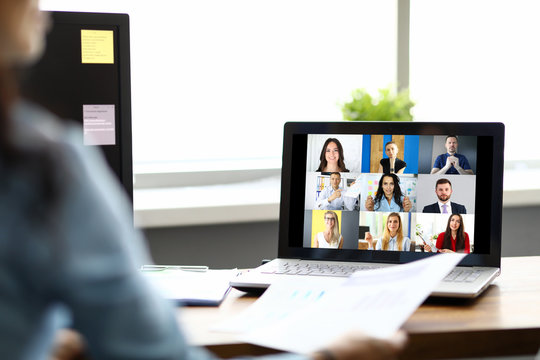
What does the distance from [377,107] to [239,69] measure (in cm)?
53

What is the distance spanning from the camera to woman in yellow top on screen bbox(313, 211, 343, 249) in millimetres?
1332

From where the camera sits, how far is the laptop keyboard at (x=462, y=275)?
3.92ft

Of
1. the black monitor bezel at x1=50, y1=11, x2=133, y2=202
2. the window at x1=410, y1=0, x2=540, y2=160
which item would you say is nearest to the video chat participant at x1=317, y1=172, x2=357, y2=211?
the black monitor bezel at x1=50, y1=11, x2=133, y2=202

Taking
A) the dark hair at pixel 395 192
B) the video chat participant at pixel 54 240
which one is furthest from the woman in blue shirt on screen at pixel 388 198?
the video chat participant at pixel 54 240

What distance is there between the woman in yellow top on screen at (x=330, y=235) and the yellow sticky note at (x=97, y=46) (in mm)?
481

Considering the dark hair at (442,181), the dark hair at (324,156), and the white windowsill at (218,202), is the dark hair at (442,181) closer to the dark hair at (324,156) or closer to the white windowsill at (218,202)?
the dark hair at (324,156)

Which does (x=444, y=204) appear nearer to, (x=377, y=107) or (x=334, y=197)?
(x=334, y=197)

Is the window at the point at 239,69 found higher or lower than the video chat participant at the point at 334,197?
higher

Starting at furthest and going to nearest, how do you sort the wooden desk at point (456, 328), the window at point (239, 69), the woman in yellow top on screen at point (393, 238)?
the window at point (239, 69)
the woman in yellow top on screen at point (393, 238)
the wooden desk at point (456, 328)

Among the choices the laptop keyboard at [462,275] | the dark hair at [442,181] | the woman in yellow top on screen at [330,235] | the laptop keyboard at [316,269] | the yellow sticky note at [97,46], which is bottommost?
the laptop keyboard at [316,269]

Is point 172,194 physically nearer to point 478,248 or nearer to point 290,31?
point 290,31

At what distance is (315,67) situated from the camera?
2584mm

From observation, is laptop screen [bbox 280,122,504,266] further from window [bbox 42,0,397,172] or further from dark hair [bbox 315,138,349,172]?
window [bbox 42,0,397,172]

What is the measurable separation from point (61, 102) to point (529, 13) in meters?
2.04
